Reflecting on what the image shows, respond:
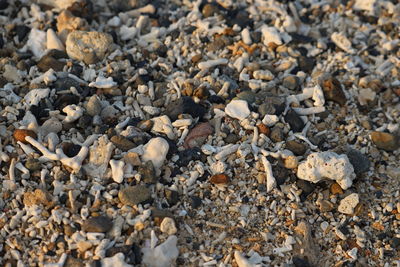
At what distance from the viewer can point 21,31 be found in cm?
383

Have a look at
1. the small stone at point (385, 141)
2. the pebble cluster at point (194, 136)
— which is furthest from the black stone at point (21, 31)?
the small stone at point (385, 141)

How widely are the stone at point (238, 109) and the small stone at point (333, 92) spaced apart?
62cm

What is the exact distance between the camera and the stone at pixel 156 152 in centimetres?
305

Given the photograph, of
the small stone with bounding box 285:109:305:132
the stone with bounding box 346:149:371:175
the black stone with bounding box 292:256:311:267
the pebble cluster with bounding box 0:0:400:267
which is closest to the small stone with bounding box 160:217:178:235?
the pebble cluster with bounding box 0:0:400:267

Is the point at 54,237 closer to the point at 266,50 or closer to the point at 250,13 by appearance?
the point at 266,50

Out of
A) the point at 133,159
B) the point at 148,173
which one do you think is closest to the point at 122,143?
the point at 133,159

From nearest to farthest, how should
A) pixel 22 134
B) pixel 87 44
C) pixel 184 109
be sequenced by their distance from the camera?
pixel 22 134
pixel 184 109
pixel 87 44

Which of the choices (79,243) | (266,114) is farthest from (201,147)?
(79,243)

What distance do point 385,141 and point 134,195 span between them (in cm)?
160

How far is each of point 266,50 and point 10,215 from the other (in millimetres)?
2054

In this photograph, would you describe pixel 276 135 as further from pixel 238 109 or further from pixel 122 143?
pixel 122 143

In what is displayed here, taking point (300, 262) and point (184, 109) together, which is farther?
point (184, 109)

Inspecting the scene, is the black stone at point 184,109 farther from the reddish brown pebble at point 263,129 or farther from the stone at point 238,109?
the reddish brown pebble at point 263,129

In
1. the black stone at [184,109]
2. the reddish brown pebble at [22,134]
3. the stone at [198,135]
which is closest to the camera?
the reddish brown pebble at [22,134]
